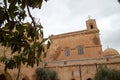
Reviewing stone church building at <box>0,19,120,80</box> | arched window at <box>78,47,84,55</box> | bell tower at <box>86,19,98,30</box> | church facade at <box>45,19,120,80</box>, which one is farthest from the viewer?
bell tower at <box>86,19,98,30</box>

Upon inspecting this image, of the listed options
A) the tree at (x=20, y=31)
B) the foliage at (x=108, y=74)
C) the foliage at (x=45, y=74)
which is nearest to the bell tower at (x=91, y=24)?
the foliage at (x=45, y=74)

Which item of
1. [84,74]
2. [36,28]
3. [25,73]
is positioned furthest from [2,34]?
[84,74]

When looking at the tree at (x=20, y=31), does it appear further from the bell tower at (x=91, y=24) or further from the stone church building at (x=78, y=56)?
the bell tower at (x=91, y=24)

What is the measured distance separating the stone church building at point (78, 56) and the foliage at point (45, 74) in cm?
70

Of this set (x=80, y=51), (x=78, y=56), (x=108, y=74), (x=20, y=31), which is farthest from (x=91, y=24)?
(x=20, y=31)

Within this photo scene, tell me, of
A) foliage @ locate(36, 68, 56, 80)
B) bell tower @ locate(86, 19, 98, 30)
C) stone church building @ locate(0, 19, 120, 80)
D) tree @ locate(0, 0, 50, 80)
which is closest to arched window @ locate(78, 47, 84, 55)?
stone church building @ locate(0, 19, 120, 80)

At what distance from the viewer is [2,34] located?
2.25 meters

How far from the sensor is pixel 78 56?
27.5m

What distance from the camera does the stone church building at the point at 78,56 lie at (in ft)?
71.6

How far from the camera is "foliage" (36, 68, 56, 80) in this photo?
21.7 metres

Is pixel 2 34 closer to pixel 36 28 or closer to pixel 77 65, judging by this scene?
pixel 36 28

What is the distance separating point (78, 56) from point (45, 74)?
7.46m

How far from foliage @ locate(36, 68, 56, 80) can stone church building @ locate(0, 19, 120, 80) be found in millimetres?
696

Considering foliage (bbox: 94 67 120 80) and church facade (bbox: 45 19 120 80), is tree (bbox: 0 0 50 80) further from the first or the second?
church facade (bbox: 45 19 120 80)
